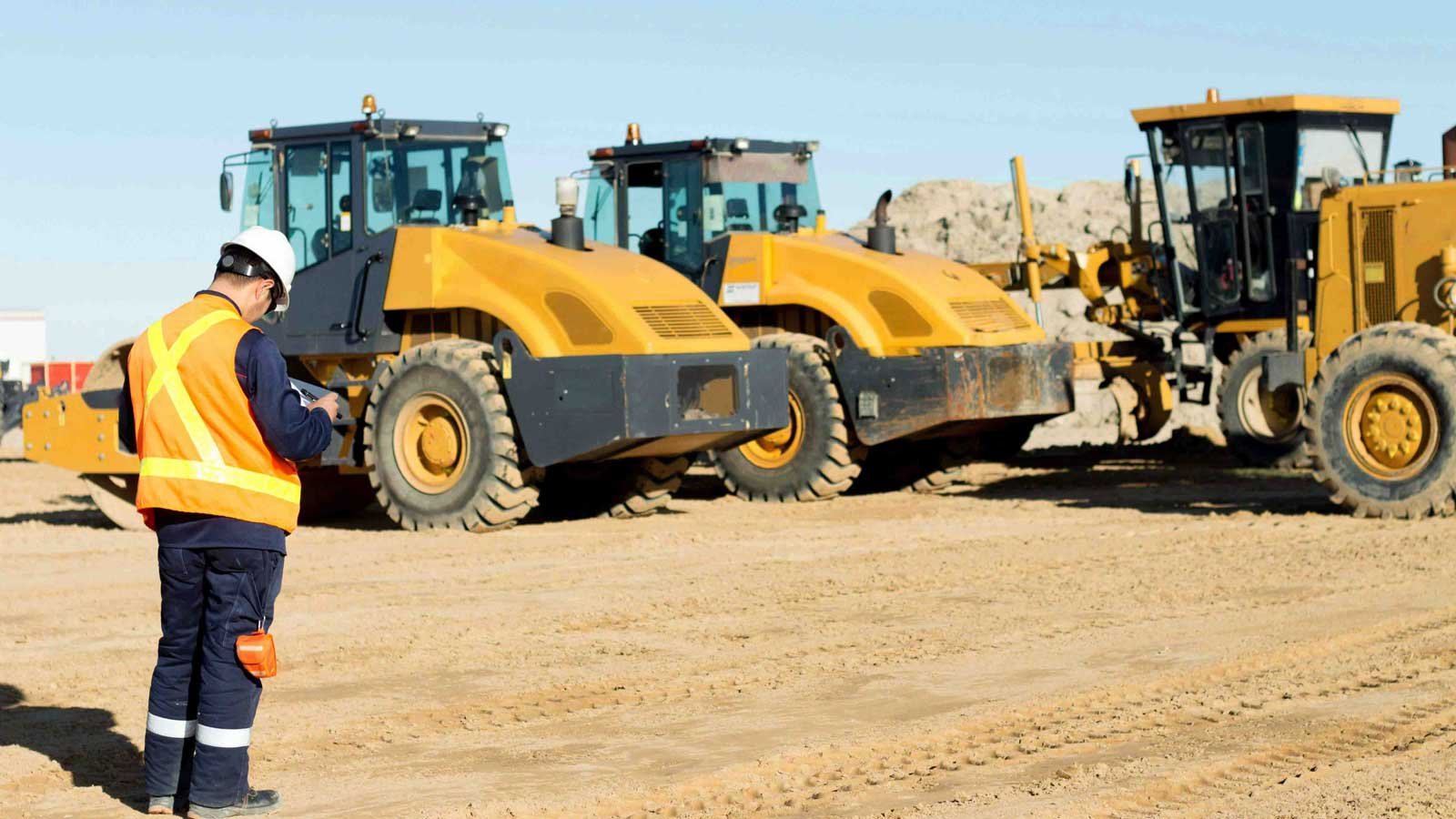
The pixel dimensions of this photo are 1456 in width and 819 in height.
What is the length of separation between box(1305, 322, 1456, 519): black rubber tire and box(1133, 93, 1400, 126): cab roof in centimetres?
415

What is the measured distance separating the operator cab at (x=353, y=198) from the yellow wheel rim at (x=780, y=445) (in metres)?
2.67

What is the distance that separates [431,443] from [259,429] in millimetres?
7960

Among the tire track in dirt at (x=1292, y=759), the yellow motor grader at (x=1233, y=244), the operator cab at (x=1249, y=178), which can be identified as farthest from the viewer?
the operator cab at (x=1249, y=178)

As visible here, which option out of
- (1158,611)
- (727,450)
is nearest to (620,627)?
(1158,611)

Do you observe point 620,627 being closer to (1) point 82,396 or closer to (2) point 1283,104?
(1) point 82,396

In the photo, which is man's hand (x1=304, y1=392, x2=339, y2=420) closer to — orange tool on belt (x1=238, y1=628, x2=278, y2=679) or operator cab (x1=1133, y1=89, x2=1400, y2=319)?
orange tool on belt (x1=238, y1=628, x2=278, y2=679)

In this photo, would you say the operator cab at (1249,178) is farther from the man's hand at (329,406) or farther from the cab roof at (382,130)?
the man's hand at (329,406)

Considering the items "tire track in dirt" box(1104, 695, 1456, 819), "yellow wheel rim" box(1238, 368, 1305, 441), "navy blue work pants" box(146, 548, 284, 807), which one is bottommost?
"tire track in dirt" box(1104, 695, 1456, 819)

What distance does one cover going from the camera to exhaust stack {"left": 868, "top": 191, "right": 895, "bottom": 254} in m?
16.0

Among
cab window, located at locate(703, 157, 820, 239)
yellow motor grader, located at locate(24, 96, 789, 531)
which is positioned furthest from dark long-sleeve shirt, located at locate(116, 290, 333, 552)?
cab window, located at locate(703, 157, 820, 239)

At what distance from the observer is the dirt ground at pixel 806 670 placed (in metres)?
6.15

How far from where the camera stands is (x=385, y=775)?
641 centimetres

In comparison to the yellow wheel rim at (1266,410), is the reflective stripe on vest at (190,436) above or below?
above

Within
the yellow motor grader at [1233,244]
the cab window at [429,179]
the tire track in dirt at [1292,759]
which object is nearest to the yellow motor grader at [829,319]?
the cab window at [429,179]
